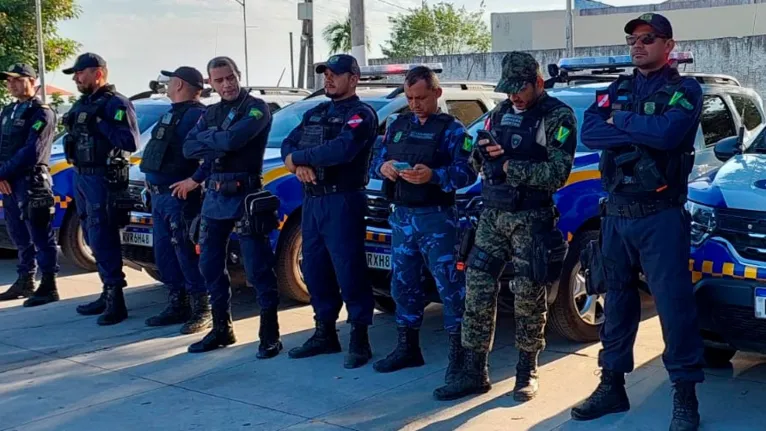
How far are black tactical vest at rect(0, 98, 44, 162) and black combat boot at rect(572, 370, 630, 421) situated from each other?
16.7 feet


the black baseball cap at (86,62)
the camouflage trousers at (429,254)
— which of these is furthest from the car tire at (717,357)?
the black baseball cap at (86,62)

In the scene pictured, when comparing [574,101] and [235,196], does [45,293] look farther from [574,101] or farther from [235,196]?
[574,101]

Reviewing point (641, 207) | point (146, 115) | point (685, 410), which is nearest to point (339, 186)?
point (641, 207)

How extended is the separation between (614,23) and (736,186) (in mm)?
38815

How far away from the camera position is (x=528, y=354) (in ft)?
15.5

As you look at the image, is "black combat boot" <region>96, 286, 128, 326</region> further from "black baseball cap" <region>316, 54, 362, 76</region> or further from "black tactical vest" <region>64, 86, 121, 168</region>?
"black baseball cap" <region>316, 54, 362, 76</region>

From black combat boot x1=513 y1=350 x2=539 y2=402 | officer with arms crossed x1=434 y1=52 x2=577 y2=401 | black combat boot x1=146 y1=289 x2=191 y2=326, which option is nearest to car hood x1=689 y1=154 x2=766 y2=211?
officer with arms crossed x1=434 y1=52 x2=577 y2=401

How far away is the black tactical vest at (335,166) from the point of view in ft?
17.5

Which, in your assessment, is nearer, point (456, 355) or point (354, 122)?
point (456, 355)

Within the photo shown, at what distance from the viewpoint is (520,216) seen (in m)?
4.55

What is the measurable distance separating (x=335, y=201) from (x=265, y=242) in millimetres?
650

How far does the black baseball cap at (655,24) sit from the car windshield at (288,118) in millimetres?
3233

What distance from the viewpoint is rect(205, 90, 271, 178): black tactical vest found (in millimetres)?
5672

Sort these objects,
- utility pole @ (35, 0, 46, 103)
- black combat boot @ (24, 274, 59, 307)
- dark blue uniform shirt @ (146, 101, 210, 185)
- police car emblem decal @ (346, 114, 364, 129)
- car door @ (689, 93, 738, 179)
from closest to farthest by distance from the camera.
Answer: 1. police car emblem decal @ (346, 114, 364, 129)
2. car door @ (689, 93, 738, 179)
3. dark blue uniform shirt @ (146, 101, 210, 185)
4. black combat boot @ (24, 274, 59, 307)
5. utility pole @ (35, 0, 46, 103)
